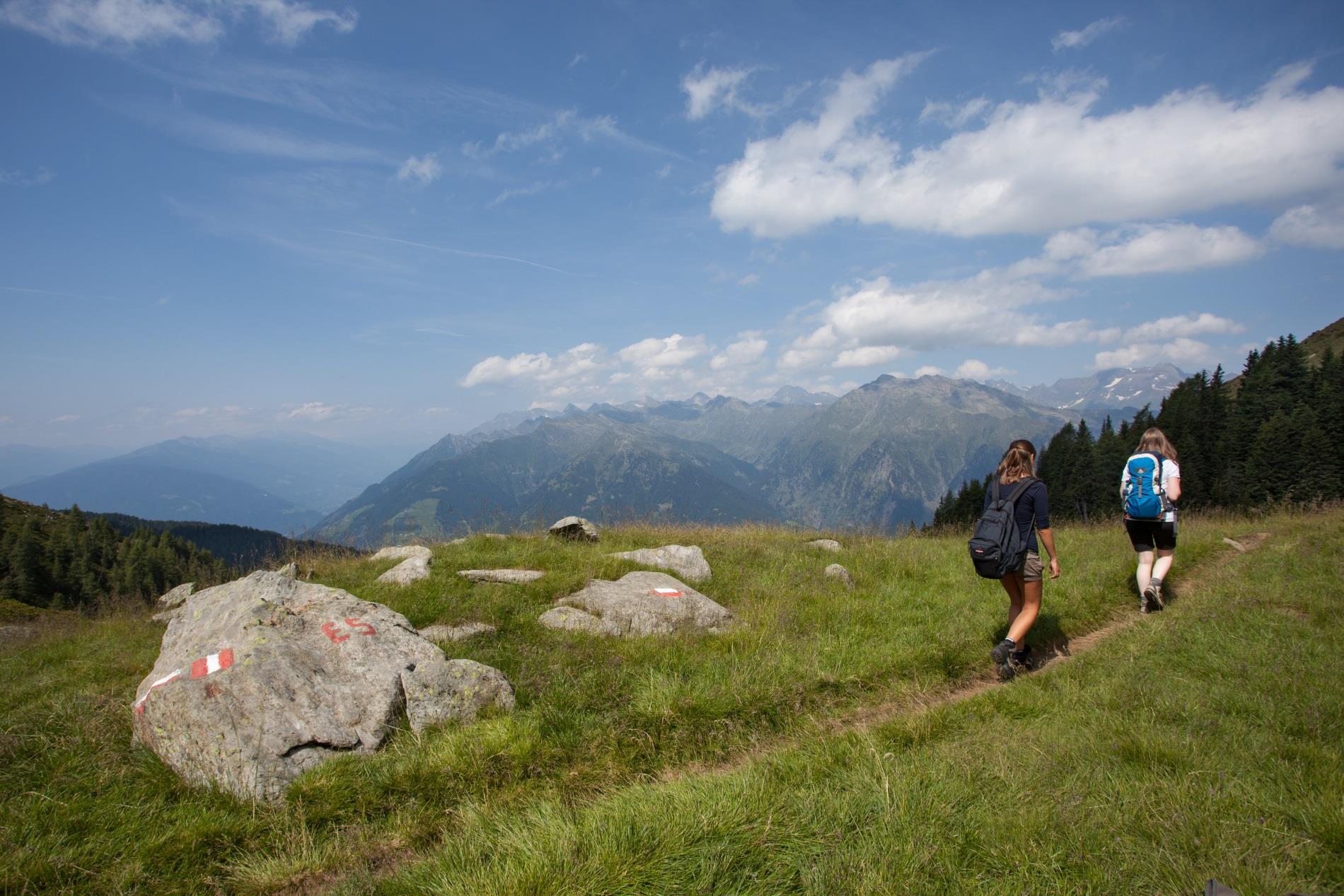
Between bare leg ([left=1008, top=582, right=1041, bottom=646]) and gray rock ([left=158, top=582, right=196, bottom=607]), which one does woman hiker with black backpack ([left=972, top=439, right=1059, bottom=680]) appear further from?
gray rock ([left=158, top=582, right=196, bottom=607])

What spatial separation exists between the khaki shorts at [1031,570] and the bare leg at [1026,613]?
56mm

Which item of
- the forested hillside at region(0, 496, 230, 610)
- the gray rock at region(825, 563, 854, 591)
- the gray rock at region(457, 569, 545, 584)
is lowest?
the forested hillside at region(0, 496, 230, 610)

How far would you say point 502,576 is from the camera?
10.7 meters

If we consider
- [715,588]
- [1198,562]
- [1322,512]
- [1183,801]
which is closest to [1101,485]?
[1322,512]

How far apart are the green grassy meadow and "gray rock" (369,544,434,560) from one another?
9.93 ft

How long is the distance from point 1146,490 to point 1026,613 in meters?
4.34

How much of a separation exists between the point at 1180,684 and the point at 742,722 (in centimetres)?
459

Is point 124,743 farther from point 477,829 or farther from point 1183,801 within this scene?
point 1183,801

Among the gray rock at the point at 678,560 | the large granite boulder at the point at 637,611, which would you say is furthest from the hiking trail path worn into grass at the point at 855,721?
the gray rock at the point at 678,560

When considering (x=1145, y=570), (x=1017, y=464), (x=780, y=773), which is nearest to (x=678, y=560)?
(x=1017, y=464)

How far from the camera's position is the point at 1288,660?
6297 mm

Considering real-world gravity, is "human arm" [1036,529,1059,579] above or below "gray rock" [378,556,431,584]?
above

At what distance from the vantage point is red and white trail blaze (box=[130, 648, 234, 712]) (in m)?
5.65

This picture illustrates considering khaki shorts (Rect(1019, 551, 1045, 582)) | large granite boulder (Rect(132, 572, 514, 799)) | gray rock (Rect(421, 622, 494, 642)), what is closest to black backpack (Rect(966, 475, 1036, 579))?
khaki shorts (Rect(1019, 551, 1045, 582))
